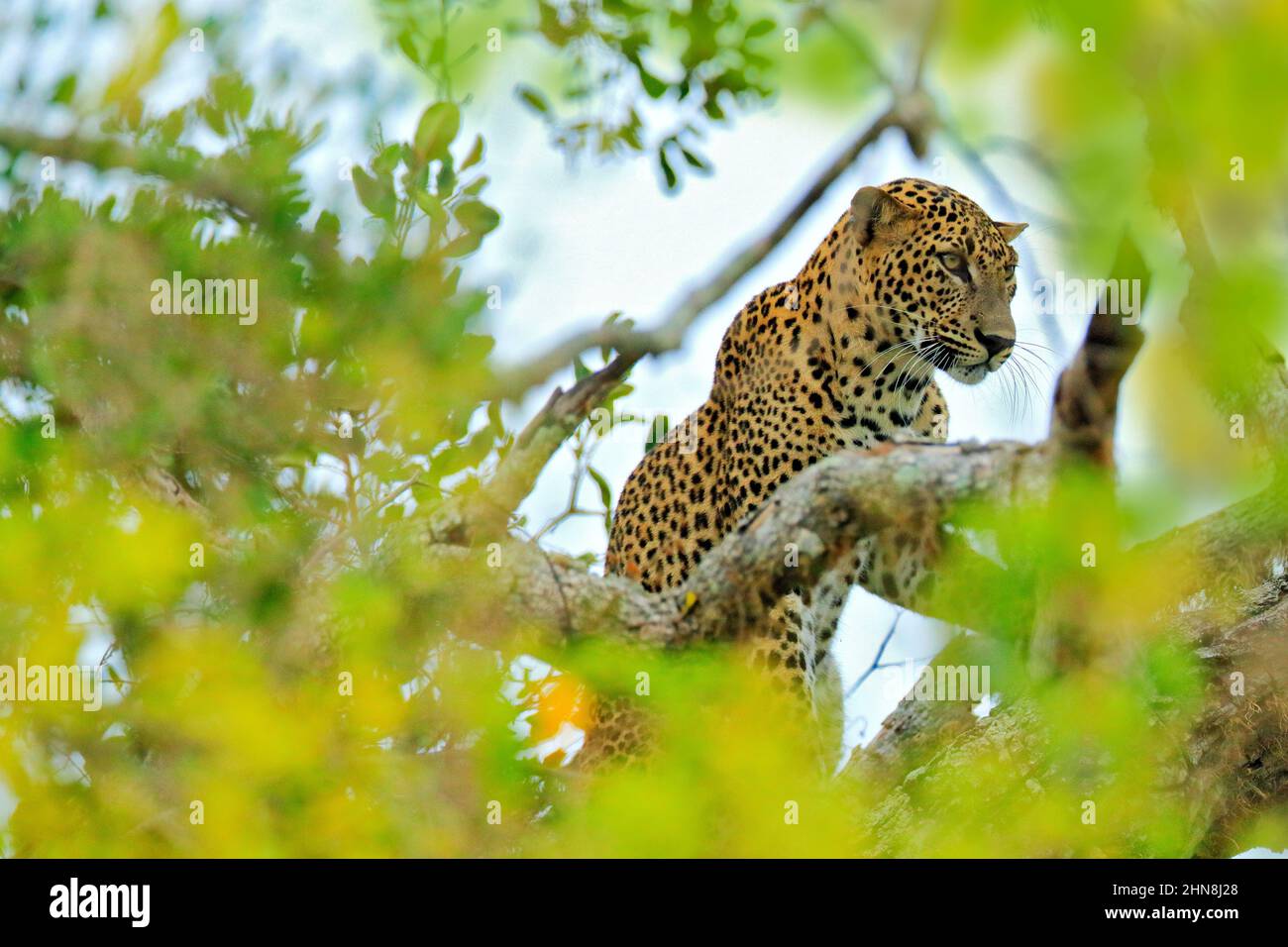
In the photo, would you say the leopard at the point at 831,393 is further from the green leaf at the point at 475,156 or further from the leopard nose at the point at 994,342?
the green leaf at the point at 475,156

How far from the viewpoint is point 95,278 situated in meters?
7.95

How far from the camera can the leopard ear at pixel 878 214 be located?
32.2 ft

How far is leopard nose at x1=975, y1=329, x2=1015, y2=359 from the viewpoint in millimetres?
9180

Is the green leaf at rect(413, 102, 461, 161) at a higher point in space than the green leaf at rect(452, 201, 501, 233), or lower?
higher

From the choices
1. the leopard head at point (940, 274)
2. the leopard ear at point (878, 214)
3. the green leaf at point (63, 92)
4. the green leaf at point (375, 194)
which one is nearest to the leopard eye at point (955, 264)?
the leopard head at point (940, 274)

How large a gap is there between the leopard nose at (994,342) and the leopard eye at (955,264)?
46 centimetres

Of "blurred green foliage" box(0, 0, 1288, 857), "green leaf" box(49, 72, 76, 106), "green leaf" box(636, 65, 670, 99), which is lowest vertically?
"blurred green foliage" box(0, 0, 1288, 857)

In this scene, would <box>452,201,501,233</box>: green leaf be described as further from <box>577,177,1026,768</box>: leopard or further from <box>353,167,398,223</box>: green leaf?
<box>577,177,1026,768</box>: leopard

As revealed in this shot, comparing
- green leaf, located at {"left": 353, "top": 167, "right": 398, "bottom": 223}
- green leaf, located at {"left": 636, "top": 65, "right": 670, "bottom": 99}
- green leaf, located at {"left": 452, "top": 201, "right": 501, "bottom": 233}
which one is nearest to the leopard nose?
green leaf, located at {"left": 636, "top": 65, "right": 670, "bottom": 99}

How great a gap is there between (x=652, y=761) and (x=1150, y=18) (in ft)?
15.8

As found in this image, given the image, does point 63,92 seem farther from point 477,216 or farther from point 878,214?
point 878,214

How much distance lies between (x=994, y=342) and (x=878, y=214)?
1152mm

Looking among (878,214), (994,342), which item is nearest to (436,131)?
(878,214)

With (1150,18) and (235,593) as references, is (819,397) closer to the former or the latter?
(235,593)
